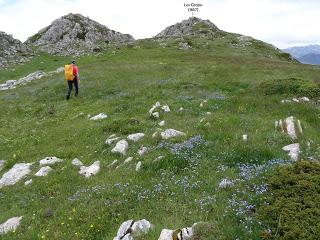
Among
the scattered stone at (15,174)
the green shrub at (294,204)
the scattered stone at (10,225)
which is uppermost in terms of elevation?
the green shrub at (294,204)

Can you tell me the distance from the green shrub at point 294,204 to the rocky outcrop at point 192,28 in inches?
3961

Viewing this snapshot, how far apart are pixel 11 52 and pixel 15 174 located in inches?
2605

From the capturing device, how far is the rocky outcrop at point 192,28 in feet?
368

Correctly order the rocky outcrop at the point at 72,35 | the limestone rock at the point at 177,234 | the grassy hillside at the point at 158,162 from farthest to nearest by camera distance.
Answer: the rocky outcrop at the point at 72,35 → the grassy hillside at the point at 158,162 → the limestone rock at the point at 177,234

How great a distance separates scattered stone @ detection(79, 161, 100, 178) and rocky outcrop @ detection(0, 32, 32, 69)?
56.2 m

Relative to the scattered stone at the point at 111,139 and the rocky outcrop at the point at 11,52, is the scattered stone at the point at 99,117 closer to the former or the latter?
the scattered stone at the point at 111,139

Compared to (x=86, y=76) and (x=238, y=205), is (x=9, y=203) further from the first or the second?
(x=86, y=76)

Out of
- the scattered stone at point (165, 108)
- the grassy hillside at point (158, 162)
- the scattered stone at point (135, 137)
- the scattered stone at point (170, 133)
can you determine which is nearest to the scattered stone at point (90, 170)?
the grassy hillside at point (158, 162)

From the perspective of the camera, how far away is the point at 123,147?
53.6ft

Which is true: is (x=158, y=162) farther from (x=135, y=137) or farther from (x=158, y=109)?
(x=158, y=109)

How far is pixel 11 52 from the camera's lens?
2977 inches

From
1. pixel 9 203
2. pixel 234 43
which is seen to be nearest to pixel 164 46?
pixel 234 43

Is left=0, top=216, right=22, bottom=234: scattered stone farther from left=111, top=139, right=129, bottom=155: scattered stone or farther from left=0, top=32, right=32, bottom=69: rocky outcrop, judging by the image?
left=0, top=32, right=32, bottom=69: rocky outcrop

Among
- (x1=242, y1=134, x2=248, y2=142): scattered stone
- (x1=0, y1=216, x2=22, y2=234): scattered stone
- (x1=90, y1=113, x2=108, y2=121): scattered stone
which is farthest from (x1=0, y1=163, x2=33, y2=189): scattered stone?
(x1=242, y1=134, x2=248, y2=142): scattered stone
